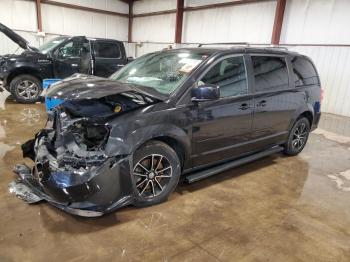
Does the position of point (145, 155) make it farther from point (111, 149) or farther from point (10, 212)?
point (10, 212)

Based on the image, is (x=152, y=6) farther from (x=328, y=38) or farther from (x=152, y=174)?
(x=152, y=174)

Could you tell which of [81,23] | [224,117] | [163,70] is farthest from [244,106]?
[81,23]

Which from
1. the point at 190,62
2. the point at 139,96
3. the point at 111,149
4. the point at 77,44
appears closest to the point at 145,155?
the point at 111,149

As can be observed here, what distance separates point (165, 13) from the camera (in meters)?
13.8

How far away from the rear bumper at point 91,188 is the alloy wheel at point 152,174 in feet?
0.67

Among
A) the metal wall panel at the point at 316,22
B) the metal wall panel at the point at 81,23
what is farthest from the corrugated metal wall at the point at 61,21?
the metal wall panel at the point at 316,22

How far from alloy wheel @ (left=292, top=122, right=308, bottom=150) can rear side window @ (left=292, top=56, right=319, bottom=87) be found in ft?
2.15

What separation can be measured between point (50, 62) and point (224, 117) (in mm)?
5977

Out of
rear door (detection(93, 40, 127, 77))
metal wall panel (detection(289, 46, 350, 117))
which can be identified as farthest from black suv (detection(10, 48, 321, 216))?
metal wall panel (detection(289, 46, 350, 117))

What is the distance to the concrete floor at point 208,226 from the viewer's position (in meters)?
2.22

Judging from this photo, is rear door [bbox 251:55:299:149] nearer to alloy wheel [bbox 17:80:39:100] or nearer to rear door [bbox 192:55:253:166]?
rear door [bbox 192:55:253:166]

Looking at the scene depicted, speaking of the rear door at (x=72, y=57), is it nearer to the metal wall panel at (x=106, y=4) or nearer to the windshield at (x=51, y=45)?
the windshield at (x=51, y=45)

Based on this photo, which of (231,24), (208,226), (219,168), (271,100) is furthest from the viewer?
(231,24)

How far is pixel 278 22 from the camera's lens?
29.9ft
